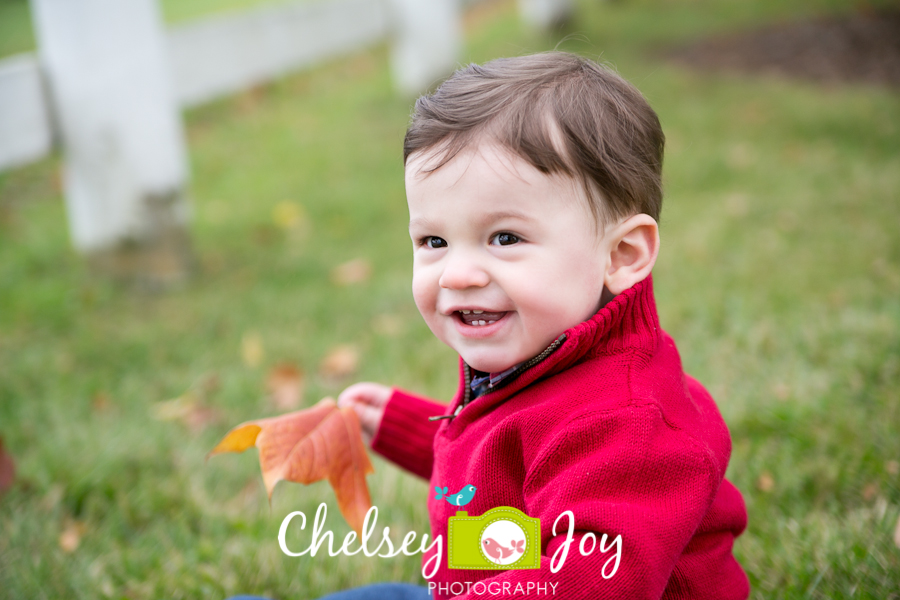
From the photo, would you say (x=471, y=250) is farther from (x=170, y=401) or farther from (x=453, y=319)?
(x=170, y=401)

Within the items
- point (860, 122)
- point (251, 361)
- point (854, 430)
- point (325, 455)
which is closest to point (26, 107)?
point (251, 361)

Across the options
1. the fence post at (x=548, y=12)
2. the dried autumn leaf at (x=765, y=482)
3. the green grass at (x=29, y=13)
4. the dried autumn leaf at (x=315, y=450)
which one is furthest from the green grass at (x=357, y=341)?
the fence post at (x=548, y=12)

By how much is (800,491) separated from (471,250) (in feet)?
4.45

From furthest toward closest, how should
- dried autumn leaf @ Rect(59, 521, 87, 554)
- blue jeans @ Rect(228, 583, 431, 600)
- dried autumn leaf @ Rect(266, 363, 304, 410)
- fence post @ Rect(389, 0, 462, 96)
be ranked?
1. fence post @ Rect(389, 0, 462, 96)
2. dried autumn leaf @ Rect(266, 363, 304, 410)
3. dried autumn leaf @ Rect(59, 521, 87, 554)
4. blue jeans @ Rect(228, 583, 431, 600)

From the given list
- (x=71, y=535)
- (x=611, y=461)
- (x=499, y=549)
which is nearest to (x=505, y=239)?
(x=611, y=461)

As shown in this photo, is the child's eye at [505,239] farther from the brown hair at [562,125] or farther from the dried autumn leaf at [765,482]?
the dried autumn leaf at [765,482]

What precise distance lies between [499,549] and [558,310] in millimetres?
392

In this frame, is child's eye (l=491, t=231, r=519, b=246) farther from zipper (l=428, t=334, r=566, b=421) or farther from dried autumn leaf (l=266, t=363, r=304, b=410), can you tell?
dried autumn leaf (l=266, t=363, r=304, b=410)

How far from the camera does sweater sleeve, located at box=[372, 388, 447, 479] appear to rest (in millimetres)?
1770

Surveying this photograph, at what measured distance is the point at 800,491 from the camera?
2.13m

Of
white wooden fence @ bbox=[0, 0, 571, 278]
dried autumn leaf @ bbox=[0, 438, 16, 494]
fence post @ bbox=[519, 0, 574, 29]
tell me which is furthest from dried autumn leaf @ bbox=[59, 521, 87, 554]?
fence post @ bbox=[519, 0, 574, 29]

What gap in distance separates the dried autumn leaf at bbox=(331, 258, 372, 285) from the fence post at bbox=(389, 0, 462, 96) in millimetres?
3220

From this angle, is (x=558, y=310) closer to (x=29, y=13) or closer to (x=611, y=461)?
(x=611, y=461)

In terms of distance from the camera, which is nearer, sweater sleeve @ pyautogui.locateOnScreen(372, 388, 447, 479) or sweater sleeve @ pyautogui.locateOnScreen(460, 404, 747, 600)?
sweater sleeve @ pyautogui.locateOnScreen(460, 404, 747, 600)
